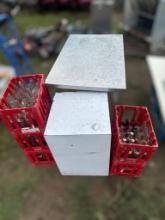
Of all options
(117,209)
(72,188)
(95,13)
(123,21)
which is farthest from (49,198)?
(123,21)

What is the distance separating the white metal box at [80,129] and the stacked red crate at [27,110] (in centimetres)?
6

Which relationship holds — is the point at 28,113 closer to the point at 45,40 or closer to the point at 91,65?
the point at 91,65

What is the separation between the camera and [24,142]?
1003mm

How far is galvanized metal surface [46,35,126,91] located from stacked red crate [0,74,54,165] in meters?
0.10

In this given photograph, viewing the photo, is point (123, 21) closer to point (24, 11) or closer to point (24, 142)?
point (24, 11)

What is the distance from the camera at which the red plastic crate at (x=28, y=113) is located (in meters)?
0.85

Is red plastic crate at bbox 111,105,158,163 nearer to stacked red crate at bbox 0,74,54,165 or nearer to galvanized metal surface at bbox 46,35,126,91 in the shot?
galvanized metal surface at bbox 46,35,126,91

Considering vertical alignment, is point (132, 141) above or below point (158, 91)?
above

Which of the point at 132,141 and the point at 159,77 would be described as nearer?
the point at 132,141

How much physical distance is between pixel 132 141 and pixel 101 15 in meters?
3.40

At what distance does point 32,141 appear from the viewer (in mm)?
991

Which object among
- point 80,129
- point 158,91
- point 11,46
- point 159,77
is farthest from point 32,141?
point 11,46

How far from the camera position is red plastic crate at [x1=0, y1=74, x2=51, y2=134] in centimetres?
85

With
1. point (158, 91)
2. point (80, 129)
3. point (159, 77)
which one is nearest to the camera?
point (80, 129)
